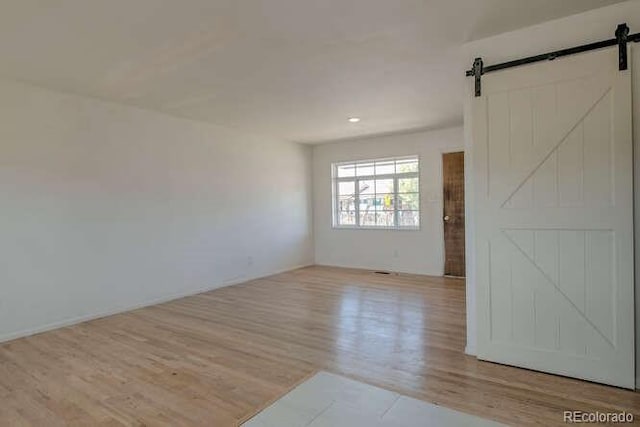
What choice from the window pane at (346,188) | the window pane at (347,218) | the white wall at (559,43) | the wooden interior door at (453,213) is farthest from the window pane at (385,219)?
the white wall at (559,43)

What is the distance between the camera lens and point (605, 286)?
2398 mm

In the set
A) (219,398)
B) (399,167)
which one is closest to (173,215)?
(219,398)

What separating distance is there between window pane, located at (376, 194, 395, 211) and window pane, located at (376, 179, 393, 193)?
94 millimetres

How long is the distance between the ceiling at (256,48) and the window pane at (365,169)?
2.42m

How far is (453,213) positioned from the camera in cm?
616

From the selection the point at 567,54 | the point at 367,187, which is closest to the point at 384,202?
the point at 367,187

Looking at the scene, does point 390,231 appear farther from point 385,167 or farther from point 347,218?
point 385,167

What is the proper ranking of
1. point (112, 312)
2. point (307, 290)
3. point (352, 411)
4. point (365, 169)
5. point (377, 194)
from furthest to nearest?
point (365, 169)
point (377, 194)
point (307, 290)
point (112, 312)
point (352, 411)

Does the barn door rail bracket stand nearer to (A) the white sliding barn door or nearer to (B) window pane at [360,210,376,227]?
(A) the white sliding barn door

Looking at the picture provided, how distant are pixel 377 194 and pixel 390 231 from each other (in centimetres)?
76

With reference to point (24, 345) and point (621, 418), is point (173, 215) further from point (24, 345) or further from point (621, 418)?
point (621, 418)

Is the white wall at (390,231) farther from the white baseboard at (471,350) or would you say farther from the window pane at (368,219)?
the white baseboard at (471,350)

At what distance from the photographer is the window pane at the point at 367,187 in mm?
7082

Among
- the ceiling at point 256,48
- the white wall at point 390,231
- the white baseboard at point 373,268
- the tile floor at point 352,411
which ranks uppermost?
the ceiling at point 256,48
